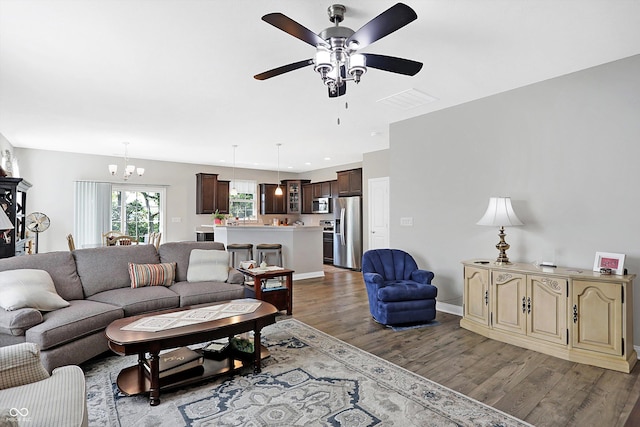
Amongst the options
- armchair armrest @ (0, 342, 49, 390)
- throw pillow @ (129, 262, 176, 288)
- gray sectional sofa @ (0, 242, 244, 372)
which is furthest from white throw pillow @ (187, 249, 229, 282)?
armchair armrest @ (0, 342, 49, 390)

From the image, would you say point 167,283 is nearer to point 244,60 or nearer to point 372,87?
point 244,60

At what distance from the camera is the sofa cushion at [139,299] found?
3080 millimetres

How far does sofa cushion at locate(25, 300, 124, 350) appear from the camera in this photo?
2.42 metres

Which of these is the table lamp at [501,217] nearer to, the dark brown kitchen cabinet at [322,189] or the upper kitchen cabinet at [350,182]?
the upper kitchen cabinet at [350,182]

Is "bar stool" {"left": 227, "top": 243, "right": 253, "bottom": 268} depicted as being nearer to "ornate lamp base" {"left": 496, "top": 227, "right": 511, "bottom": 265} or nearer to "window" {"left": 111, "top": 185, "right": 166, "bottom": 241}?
"window" {"left": 111, "top": 185, "right": 166, "bottom": 241}

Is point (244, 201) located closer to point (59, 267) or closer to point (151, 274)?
point (151, 274)

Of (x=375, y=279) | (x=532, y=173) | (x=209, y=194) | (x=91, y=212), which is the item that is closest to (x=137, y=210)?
(x=91, y=212)

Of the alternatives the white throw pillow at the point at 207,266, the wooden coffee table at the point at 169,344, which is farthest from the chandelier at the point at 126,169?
the wooden coffee table at the point at 169,344

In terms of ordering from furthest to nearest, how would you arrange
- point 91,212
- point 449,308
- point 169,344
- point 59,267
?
point 91,212 → point 449,308 → point 59,267 → point 169,344

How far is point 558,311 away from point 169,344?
3216 mm

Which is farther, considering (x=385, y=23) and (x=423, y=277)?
(x=423, y=277)

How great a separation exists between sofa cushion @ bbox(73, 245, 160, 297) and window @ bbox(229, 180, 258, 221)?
5.25 m

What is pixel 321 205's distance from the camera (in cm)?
886

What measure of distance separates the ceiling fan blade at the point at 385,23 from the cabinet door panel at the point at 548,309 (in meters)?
2.63
